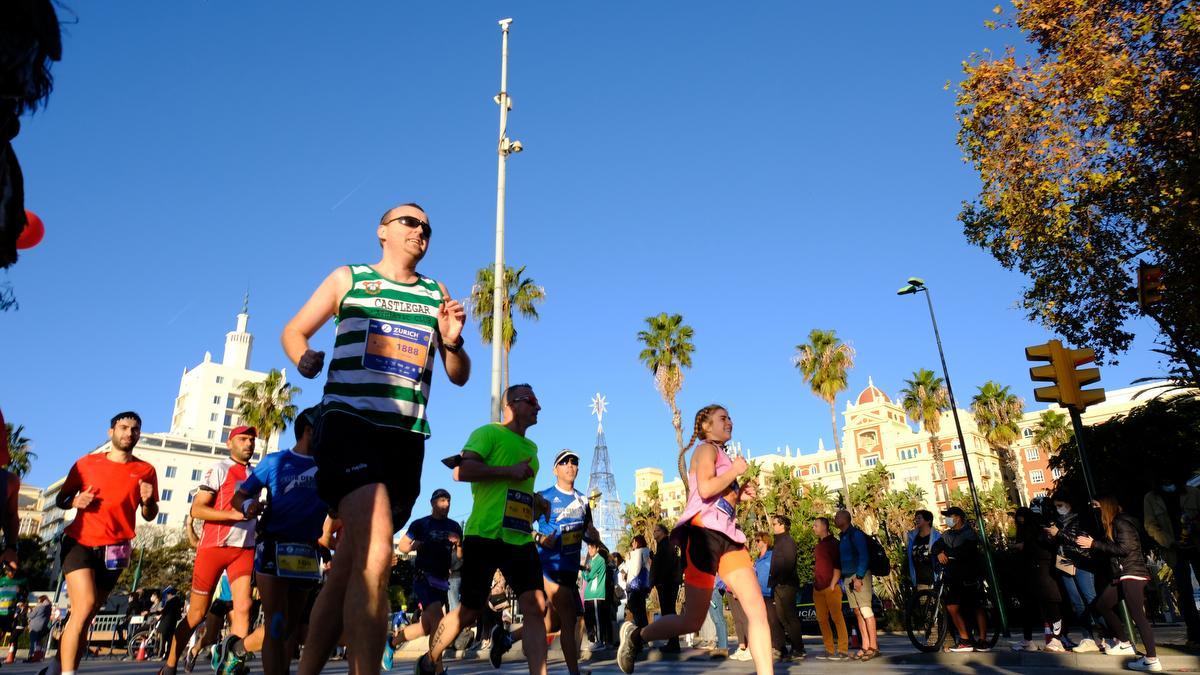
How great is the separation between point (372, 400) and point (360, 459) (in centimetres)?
26

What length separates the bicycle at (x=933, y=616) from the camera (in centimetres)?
991

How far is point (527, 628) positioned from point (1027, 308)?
15.3 metres

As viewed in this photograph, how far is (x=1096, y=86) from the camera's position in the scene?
44.0 feet

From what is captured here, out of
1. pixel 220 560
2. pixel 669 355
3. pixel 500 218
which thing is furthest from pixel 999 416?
pixel 220 560

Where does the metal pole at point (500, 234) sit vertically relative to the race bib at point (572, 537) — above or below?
above

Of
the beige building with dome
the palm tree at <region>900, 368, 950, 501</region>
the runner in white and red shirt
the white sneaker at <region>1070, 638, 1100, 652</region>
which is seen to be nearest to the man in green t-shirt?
the runner in white and red shirt

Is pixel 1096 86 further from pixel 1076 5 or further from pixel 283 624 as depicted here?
pixel 283 624

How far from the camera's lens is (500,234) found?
18.9 meters

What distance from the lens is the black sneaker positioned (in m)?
5.64

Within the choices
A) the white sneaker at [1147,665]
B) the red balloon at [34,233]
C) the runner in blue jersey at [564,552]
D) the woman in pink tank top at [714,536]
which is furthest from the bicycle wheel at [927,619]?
the red balloon at [34,233]

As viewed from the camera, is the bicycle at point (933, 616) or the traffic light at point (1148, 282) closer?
the traffic light at point (1148, 282)

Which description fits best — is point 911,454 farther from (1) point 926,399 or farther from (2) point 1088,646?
(2) point 1088,646

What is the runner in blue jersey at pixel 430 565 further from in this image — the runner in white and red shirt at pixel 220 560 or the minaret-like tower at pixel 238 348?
the minaret-like tower at pixel 238 348

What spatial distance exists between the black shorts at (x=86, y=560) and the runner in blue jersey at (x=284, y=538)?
95 centimetres
